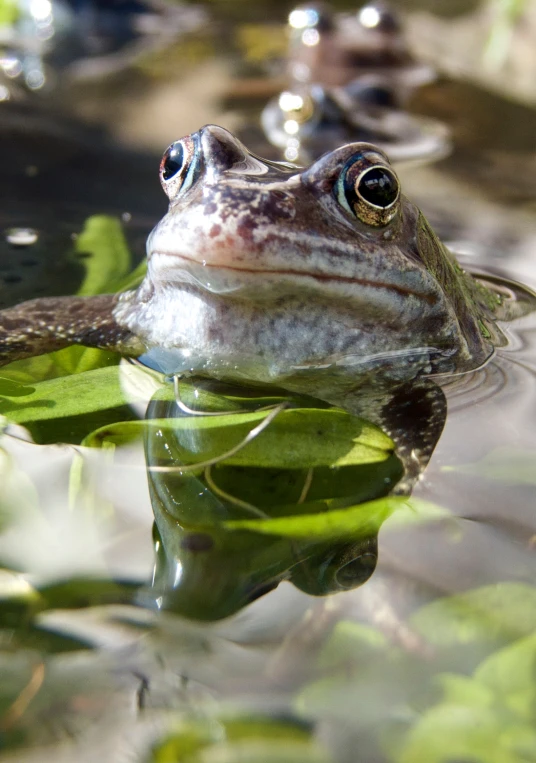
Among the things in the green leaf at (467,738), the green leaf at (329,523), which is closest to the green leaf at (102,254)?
the green leaf at (329,523)

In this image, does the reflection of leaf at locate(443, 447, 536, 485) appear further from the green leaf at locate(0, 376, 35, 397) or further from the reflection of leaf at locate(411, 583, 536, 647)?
the green leaf at locate(0, 376, 35, 397)

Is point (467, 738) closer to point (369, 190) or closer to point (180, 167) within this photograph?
point (369, 190)

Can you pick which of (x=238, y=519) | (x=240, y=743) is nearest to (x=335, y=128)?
(x=238, y=519)

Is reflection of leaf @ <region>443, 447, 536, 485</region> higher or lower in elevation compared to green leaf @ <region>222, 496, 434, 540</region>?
lower

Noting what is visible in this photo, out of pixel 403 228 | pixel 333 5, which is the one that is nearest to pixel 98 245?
pixel 403 228

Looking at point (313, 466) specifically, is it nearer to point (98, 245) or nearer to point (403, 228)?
point (403, 228)

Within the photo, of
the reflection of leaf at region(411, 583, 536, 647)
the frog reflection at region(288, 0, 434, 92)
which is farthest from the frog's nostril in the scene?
the frog reflection at region(288, 0, 434, 92)
